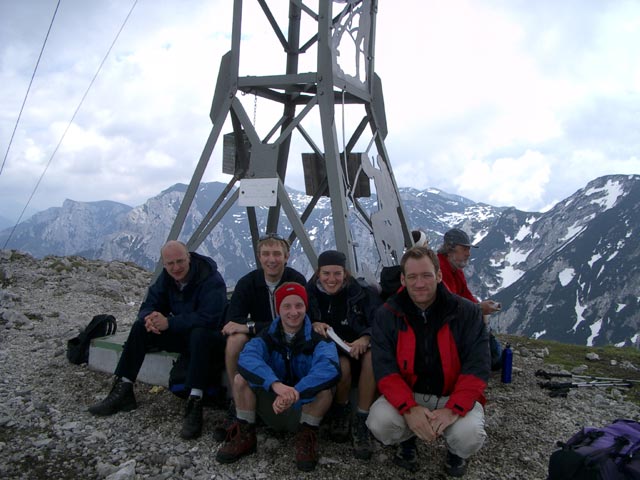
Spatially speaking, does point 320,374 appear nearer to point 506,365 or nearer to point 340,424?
point 340,424

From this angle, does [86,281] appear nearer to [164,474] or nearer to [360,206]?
[360,206]

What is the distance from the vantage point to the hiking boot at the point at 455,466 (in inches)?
150

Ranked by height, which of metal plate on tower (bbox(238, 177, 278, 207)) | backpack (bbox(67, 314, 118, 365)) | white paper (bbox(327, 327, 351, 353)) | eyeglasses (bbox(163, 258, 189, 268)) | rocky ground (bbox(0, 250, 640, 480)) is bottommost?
rocky ground (bbox(0, 250, 640, 480))

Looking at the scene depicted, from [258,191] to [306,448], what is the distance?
365 cm

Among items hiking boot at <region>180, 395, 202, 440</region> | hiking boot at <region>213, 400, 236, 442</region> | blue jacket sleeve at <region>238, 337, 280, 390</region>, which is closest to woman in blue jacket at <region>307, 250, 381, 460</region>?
blue jacket sleeve at <region>238, 337, 280, 390</region>

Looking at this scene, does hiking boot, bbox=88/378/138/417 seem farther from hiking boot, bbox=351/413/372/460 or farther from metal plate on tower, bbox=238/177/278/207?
metal plate on tower, bbox=238/177/278/207

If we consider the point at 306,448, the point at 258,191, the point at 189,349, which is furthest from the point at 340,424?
the point at 258,191

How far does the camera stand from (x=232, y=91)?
692 centimetres

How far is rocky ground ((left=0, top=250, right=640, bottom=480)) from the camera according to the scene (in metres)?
3.86

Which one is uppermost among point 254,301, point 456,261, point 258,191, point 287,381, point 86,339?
point 258,191

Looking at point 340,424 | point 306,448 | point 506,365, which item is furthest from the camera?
point 506,365

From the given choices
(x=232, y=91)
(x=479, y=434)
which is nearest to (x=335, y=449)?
(x=479, y=434)

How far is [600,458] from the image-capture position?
2.95 m

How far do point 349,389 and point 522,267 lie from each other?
206 metres
